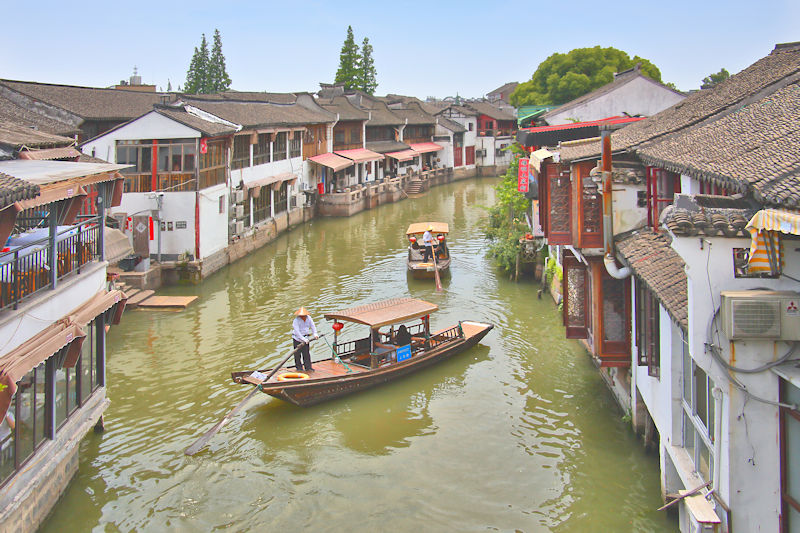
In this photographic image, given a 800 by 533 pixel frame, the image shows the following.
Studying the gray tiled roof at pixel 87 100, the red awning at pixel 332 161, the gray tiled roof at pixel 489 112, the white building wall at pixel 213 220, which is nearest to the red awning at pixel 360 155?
the red awning at pixel 332 161

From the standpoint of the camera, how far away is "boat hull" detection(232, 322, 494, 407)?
12902 mm

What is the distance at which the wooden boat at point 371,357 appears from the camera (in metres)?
13.1

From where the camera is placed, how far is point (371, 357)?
14445mm

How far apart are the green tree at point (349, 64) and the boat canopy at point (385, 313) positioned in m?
54.8

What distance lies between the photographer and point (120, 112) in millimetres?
27469

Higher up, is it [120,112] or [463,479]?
[120,112]

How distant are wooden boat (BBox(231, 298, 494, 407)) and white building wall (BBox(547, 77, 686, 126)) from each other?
16564 millimetres

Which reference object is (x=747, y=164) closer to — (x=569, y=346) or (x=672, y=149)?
(x=672, y=149)

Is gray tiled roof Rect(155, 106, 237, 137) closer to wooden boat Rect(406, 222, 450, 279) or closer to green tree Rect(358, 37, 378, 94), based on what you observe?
wooden boat Rect(406, 222, 450, 279)

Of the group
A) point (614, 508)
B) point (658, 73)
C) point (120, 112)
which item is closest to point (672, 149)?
point (614, 508)

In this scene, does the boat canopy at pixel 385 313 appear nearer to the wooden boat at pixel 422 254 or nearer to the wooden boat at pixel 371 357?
the wooden boat at pixel 371 357

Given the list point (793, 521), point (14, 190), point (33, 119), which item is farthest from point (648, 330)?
point (33, 119)

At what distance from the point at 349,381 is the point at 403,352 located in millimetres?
1537

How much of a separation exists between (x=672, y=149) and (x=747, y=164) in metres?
2.65
